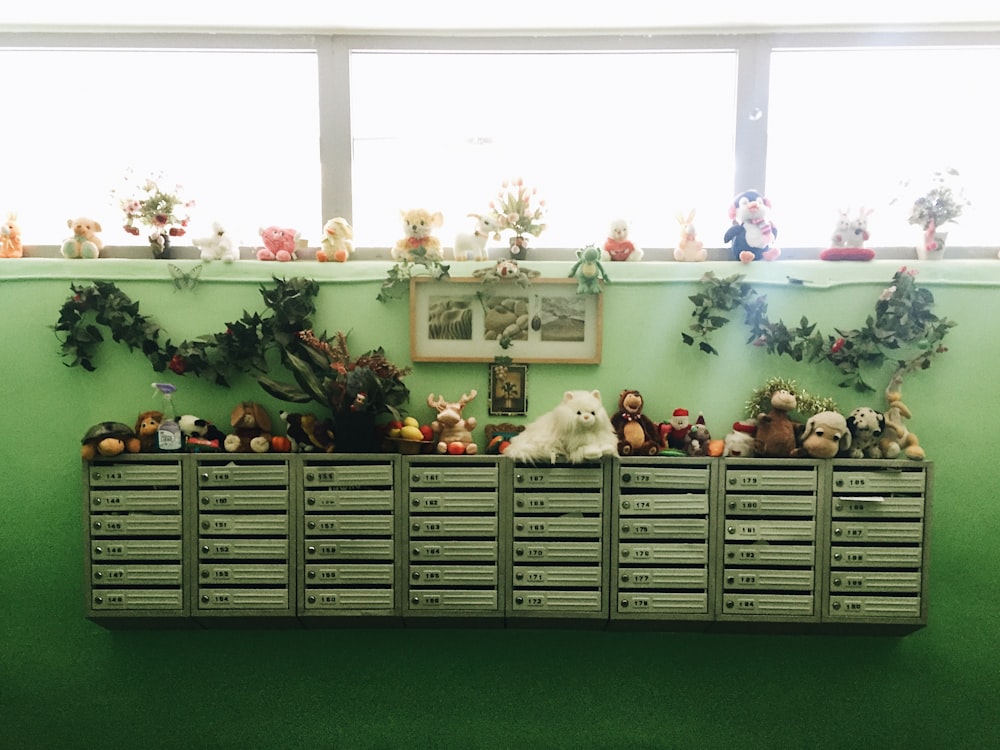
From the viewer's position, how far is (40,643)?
2525mm

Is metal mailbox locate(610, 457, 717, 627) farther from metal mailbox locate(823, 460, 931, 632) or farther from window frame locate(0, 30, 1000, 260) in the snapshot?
window frame locate(0, 30, 1000, 260)

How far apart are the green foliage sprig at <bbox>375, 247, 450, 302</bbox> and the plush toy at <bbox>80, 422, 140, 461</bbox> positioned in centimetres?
103

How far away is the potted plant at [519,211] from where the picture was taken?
2502mm

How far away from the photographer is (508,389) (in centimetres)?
249

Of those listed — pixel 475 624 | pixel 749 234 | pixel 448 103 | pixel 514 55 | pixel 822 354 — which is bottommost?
pixel 475 624

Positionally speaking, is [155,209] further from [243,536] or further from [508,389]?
[508,389]

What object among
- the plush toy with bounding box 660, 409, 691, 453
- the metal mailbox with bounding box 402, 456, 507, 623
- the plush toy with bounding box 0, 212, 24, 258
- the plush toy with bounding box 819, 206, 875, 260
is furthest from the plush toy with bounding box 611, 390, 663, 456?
the plush toy with bounding box 0, 212, 24, 258

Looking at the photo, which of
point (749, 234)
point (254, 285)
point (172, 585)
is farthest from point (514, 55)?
point (172, 585)

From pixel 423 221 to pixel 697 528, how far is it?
1.53 metres

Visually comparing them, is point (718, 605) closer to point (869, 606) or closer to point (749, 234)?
point (869, 606)

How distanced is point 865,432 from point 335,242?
210cm

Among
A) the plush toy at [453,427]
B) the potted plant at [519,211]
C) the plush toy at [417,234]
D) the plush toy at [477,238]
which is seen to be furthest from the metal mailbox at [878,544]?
the plush toy at [417,234]

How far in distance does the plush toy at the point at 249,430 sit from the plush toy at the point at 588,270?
1.29m

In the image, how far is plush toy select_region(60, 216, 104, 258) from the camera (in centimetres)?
253
